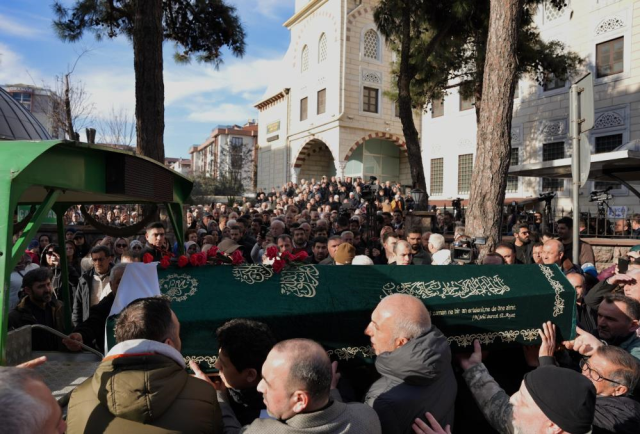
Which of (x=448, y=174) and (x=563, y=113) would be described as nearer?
(x=563, y=113)

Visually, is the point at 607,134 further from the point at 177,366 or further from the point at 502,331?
the point at 177,366

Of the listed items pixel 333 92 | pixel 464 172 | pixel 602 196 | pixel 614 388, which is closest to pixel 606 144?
pixel 464 172

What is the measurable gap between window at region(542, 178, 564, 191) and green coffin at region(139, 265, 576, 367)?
19762 mm

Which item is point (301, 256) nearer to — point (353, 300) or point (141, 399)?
point (353, 300)

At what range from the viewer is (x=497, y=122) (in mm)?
8047

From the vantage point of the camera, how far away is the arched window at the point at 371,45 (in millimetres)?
28203

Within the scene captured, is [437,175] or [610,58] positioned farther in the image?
[437,175]

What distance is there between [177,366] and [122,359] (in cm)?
21

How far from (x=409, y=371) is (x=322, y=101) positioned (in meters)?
28.5

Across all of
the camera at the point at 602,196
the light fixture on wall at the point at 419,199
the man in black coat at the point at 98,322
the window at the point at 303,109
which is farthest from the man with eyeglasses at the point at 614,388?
the window at the point at 303,109

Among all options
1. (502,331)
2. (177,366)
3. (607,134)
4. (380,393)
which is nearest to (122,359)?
(177,366)

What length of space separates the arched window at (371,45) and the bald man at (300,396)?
1119 inches

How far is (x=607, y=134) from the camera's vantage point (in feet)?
64.9

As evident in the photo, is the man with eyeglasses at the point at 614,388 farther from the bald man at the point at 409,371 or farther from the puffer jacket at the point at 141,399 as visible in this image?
the puffer jacket at the point at 141,399
